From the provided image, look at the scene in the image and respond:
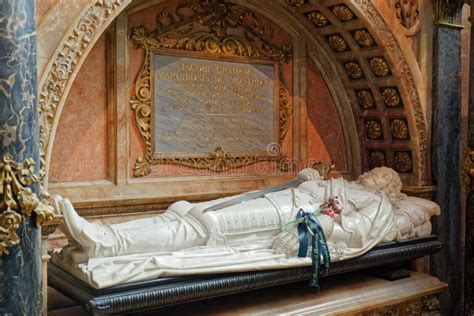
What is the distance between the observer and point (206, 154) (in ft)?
15.3

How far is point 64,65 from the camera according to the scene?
126 inches

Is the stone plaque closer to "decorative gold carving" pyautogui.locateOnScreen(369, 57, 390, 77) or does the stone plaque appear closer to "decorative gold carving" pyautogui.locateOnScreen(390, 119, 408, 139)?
"decorative gold carving" pyautogui.locateOnScreen(369, 57, 390, 77)

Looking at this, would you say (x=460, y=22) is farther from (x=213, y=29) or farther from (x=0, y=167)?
(x=0, y=167)

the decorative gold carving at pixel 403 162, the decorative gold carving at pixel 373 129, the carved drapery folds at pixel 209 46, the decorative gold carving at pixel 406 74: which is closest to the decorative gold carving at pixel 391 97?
the decorative gold carving at pixel 406 74

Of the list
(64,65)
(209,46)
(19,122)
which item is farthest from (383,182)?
(19,122)

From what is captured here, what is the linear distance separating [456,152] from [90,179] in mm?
3095

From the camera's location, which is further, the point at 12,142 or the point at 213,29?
the point at 213,29

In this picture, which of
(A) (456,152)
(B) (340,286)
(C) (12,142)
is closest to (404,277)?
(B) (340,286)

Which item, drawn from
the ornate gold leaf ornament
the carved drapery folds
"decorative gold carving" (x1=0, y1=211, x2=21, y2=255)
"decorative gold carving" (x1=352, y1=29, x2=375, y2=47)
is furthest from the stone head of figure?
"decorative gold carving" (x1=0, y1=211, x2=21, y2=255)

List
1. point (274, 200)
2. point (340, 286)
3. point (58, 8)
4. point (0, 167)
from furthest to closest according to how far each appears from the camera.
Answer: point (340, 286), point (274, 200), point (58, 8), point (0, 167)

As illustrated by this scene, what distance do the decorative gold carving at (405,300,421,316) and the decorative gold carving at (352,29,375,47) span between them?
6.79 feet

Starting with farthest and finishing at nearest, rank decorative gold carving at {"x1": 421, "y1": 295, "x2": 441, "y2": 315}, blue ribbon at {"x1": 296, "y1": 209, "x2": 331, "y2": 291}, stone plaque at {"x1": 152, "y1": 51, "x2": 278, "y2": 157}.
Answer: decorative gold carving at {"x1": 421, "y1": 295, "x2": 441, "y2": 315} → stone plaque at {"x1": 152, "y1": 51, "x2": 278, "y2": 157} → blue ribbon at {"x1": 296, "y1": 209, "x2": 331, "y2": 291}

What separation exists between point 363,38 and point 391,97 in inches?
22.8

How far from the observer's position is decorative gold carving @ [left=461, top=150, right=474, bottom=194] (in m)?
4.66
